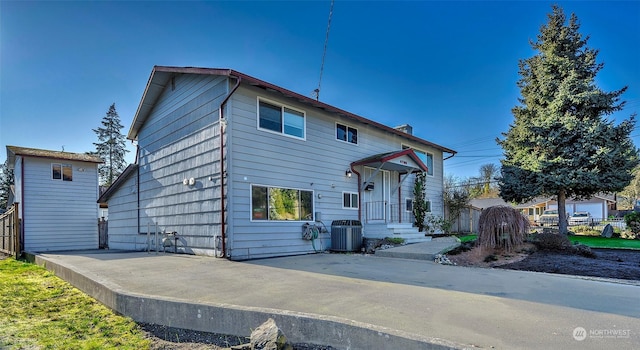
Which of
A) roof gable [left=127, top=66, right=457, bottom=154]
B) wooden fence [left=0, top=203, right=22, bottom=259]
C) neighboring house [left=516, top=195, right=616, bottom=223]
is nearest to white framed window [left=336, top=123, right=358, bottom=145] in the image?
roof gable [left=127, top=66, right=457, bottom=154]

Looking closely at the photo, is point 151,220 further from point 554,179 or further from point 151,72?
point 554,179

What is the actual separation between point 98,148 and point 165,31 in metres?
29.2

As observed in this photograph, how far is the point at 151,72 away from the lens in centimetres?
1081

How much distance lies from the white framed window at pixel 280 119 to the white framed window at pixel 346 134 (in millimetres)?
1722

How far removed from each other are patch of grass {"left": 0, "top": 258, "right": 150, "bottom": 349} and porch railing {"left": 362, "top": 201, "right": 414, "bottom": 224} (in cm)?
915

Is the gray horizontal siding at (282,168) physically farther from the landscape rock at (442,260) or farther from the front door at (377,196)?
the landscape rock at (442,260)

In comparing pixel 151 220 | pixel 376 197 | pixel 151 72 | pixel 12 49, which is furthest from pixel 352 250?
pixel 12 49

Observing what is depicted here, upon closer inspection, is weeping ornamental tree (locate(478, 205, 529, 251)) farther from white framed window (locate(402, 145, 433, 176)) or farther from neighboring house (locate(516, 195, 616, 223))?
neighboring house (locate(516, 195, 616, 223))

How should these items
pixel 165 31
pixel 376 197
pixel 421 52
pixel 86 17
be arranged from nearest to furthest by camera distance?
pixel 86 17
pixel 165 31
pixel 376 197
pixel 421 52

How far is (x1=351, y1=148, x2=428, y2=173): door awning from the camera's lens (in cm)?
1179

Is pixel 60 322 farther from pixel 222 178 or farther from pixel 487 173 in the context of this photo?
pixel 487 173

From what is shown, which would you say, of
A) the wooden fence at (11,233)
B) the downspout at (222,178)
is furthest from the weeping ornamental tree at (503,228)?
the wooden fence at (11,233)

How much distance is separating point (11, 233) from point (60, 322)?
12.0 m

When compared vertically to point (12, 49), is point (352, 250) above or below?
below
